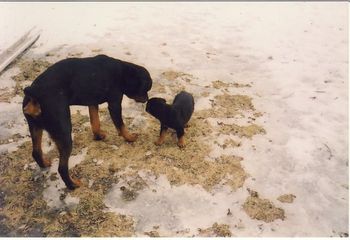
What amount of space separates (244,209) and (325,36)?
697 cm

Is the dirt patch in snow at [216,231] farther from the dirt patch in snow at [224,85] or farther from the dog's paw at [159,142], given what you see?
the dirt patch in snow at [224,85]

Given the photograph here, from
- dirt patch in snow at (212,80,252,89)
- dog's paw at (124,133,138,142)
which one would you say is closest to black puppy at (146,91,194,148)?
dog's paw at (124,133,138,142)

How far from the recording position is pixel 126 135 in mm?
5230

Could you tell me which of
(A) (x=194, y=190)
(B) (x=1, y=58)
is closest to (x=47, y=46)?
(B) (x=1, y=58)

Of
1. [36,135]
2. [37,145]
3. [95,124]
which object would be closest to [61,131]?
[36,135]

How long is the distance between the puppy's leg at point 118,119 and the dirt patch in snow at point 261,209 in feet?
5.92

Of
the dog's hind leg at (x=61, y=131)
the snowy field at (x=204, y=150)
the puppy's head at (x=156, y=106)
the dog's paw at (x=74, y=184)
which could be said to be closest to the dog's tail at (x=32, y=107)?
the dog's hind leg at (x=61, y=131)

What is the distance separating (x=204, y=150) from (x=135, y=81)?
1.30m

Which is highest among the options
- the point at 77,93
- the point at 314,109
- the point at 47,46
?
the point at 77,93

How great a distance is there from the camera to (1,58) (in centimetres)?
769

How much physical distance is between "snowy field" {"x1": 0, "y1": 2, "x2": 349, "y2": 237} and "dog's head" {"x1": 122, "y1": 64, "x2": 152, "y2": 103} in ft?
2.56

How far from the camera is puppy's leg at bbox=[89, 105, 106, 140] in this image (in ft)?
16.8

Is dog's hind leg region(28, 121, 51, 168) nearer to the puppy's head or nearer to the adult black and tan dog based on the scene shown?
the adult black and tan dog

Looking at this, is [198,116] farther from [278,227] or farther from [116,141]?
[278,227]
